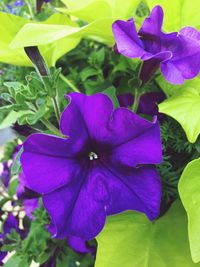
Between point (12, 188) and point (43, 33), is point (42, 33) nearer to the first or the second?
point (43, 33)

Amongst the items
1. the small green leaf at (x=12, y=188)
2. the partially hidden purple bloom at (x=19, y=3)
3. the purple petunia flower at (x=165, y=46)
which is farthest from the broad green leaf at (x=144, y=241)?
the partially hidden purple bloom at (x=19, y=3)

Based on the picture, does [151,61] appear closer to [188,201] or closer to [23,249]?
[188,201]

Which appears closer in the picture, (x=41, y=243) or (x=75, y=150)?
(x=75, y=150)

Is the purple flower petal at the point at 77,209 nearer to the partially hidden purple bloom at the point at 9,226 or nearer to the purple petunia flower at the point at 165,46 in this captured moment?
the purple petunia flower at the point at 165,46

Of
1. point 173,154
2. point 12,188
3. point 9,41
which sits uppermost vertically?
point 9,41

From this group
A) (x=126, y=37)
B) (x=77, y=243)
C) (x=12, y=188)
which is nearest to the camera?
(x=126, y=37)

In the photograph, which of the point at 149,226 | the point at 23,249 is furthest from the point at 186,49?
the point at 23,249

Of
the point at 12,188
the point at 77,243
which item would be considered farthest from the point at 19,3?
the point at 77,243
